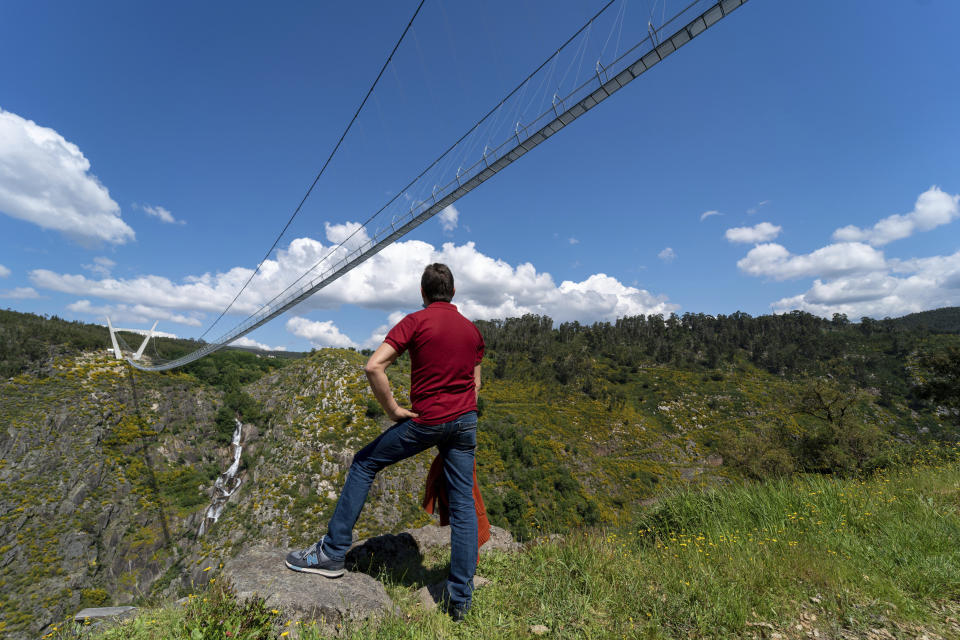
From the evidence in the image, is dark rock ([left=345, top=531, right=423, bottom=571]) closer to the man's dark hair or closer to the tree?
the man's dark hair

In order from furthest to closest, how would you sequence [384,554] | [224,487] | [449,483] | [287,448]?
[224,487]
[287,448]
[384,554]
[449,483]

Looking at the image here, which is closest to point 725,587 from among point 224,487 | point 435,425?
point 435,425

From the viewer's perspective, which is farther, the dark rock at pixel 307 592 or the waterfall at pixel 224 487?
the waterfall at pixel 224 487

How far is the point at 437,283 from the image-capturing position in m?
2.83

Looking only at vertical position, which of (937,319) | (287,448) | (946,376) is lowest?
(287,448)

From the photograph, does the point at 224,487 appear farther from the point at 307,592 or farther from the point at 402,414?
the point at 402,414

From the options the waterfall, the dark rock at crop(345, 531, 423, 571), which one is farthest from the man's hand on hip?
the waterfall

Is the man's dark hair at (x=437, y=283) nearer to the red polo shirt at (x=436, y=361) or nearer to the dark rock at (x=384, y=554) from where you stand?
the red polo shirt at (x=436, y=361)

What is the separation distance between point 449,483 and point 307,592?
1220mm

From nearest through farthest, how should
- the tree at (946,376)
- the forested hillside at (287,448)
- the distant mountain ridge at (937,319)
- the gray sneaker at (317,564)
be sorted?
the gray sneaker at (317,564) < the tree at (946,376) < the forested hillside at (287,448) < the distant mountain ridge at (937,319)

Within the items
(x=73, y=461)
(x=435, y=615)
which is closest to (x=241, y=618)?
(x=435, y=615)

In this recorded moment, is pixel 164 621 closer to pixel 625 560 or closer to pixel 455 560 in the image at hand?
pixel 455 560

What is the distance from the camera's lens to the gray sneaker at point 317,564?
2.77m

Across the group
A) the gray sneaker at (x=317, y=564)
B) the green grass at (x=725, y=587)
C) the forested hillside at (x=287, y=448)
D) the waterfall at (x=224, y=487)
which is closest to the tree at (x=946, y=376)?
the forested hillside at (x=287, y=448)
